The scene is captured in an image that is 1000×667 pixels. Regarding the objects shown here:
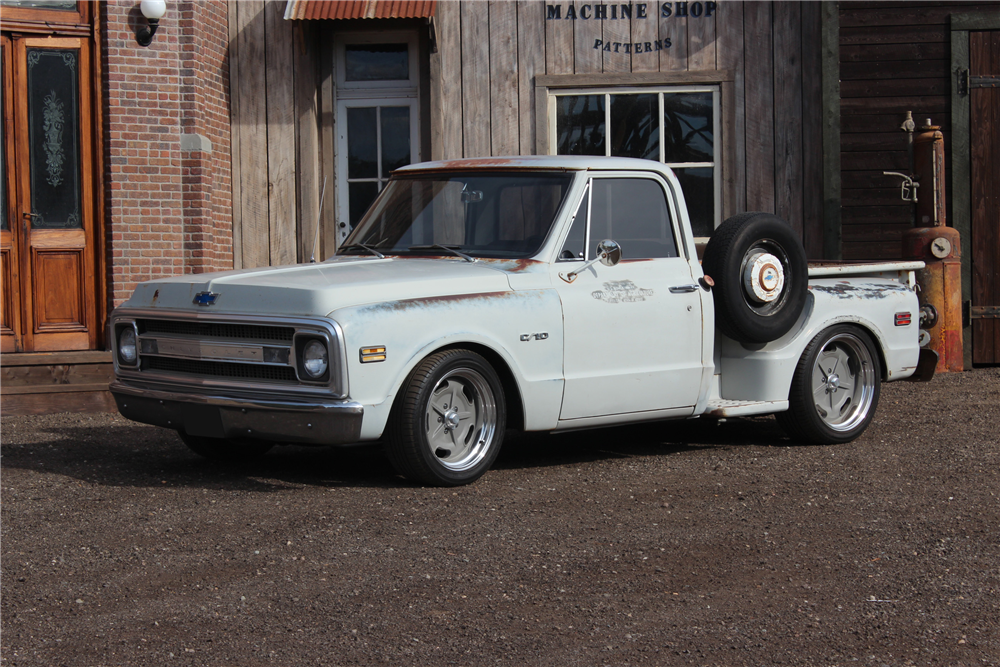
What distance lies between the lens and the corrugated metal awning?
425 inches

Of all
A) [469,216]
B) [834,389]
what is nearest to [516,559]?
[469,216]

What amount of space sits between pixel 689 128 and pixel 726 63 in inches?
27.6

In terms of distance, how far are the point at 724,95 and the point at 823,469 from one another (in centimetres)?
585

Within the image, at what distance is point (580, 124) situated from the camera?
37.7ft

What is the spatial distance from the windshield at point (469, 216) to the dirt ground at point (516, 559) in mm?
1218

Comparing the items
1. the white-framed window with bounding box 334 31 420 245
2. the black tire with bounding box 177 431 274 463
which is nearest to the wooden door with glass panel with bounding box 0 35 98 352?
the white-framed window with bounding box 334 31 420 245

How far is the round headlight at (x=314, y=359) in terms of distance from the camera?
5328 millimetres

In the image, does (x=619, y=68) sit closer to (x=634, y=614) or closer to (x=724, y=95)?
(x=724, y=95)

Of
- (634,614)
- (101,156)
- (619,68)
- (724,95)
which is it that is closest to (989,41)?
(724,95)

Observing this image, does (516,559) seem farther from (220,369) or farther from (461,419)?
(220,369)

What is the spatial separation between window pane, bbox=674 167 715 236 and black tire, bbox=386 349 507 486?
6.05m

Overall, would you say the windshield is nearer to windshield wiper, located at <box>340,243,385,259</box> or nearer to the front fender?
windshield wiper, located at <box>340,243,385,259</box>

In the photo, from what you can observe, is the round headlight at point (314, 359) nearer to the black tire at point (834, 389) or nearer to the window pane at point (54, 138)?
the black tire at point (834, 389)

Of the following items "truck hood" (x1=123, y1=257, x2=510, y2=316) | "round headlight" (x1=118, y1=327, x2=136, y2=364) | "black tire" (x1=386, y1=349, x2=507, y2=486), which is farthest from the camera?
"round headlight" (x1=118, y1=327, x2=136, y2=364)
